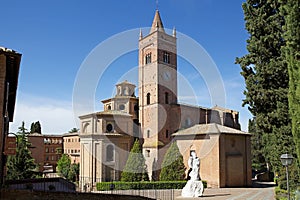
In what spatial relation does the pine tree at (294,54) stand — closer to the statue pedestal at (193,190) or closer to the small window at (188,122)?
the statue pedestal at (193,190)

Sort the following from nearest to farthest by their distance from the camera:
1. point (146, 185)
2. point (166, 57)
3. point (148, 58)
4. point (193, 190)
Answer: point (193, 190)
point (146, 185)
point (166, 57)
point (148, 58)

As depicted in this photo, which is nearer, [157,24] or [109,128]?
[109,128]

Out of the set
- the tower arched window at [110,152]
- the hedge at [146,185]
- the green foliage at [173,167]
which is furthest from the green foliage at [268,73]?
the tower arched window at [110,152]

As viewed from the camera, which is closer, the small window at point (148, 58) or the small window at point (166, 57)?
the small window at point (166, 57)

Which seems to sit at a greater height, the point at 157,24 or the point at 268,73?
the point at 157,24

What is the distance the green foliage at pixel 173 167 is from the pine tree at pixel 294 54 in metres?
20.7

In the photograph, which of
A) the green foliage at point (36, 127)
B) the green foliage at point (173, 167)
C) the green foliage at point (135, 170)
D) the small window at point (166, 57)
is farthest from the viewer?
the green foliage at point (36, 127)

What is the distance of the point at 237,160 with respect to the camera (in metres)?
30.4

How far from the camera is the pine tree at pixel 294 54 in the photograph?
939 centimetres

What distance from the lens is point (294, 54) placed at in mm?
9695

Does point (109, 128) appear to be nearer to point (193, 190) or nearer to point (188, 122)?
point (188, 122)

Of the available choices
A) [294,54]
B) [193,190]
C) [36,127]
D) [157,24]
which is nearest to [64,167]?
[36,127]

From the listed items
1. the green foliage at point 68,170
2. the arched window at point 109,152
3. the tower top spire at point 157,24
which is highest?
the tower top spire at point 157,24

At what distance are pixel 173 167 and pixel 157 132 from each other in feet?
18.5
